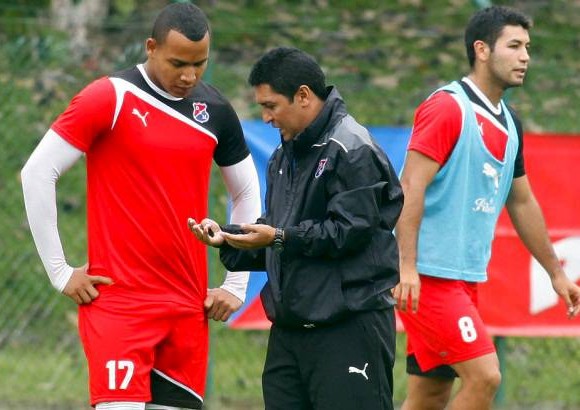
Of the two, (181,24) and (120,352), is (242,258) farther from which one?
(181,24)

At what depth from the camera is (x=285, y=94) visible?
5223 millimetres

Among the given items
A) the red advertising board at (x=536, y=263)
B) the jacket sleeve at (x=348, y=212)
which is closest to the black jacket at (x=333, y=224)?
the jacket sleeve at (x=348, y=212)

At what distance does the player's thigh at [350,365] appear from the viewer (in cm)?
517

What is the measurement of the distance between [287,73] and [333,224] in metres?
0.62

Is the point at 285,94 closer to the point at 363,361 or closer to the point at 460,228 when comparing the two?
the point at 363,361

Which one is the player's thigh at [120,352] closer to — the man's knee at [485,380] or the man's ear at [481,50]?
the man's knee at [485,380]

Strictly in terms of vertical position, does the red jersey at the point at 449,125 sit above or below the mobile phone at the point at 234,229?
above

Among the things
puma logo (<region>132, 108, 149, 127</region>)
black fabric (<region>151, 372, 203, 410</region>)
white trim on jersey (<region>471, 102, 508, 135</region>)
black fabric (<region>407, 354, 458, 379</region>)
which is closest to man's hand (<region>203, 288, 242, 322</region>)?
black fabric (<region>151, 372, 203, 410</region>)

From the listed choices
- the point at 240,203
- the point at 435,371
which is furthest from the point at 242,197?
the point at 435,371

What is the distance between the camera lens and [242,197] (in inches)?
232

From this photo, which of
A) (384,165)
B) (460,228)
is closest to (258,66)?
(384,165)

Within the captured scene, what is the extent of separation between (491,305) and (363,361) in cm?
341

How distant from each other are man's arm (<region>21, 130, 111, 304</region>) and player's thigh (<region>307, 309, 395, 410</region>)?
919 mm

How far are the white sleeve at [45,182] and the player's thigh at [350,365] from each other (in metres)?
1.13
